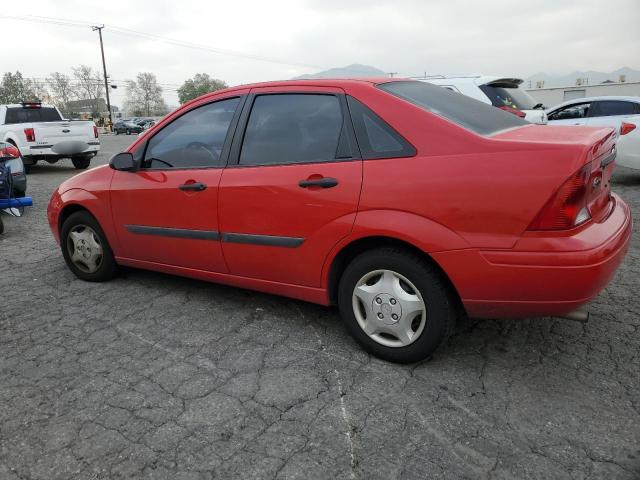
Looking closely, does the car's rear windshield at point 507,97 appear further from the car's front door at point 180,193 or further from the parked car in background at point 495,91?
the car's front door at point 180,193

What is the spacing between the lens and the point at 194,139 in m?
3.47

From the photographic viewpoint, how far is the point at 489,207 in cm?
228

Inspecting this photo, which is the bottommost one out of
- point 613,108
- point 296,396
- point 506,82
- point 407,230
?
point 296,396

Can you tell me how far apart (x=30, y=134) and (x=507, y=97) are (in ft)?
34.6

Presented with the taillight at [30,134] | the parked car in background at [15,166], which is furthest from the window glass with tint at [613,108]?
the taillight at [30,134]

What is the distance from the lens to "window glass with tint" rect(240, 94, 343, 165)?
2.84 metres

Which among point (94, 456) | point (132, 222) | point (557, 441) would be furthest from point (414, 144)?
point (132, 222)

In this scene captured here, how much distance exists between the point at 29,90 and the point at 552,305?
317ft

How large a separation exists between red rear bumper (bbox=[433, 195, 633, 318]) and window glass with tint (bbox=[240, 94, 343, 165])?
96 centimetres

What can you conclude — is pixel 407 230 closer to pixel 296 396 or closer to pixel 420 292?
pixel 420 292

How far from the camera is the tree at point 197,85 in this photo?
311ft

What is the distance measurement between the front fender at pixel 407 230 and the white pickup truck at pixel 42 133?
10.3 meters

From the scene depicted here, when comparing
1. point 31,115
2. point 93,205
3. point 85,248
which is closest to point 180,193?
point 93,205

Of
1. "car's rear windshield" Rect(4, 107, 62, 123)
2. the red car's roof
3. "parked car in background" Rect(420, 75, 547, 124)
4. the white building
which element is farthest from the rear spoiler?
the white building
